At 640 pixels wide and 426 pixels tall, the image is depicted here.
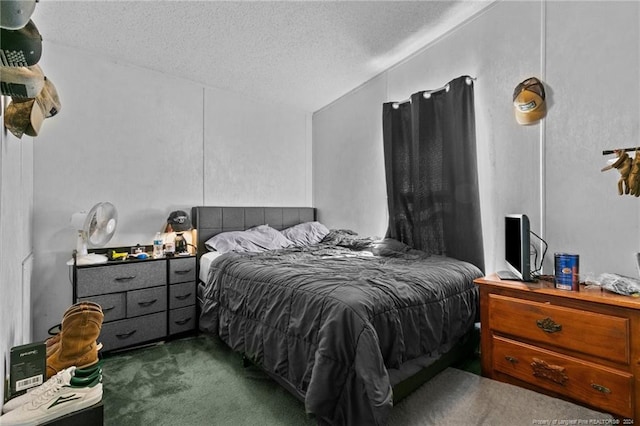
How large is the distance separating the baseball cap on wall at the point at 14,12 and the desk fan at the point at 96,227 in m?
1.75

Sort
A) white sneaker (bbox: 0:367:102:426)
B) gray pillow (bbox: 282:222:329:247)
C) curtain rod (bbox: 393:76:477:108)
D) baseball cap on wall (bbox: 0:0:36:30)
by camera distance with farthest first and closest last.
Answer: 1. gray pillow (bbox: 282:222:329:247)
2. curtain rod (bbox: 393:76:477:108)
3. white sneaker (bbox: 0:367:102:426)
4. baseball cap on wall (bbox: 0:0:36:30)

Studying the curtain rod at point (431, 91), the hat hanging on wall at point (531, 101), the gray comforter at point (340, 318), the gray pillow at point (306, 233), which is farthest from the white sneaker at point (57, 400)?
the curtain rod at point (431, 91)

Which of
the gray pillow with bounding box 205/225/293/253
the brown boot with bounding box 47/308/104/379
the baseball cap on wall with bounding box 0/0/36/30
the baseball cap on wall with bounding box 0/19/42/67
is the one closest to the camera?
the baseball cap on wall with bounding box 0/0/36/30

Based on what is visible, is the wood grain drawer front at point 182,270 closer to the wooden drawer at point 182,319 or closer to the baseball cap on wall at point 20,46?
the wooden drawer at point 182,319

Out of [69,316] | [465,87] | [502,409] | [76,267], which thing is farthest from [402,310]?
[76,267]

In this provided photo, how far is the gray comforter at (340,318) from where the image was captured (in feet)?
4.66

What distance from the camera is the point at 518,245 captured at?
2.07m

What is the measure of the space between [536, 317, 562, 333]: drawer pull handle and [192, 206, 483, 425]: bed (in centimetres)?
44

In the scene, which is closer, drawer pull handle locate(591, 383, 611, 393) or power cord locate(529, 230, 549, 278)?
drawer pull handle locate(591, 383, 611, 393)

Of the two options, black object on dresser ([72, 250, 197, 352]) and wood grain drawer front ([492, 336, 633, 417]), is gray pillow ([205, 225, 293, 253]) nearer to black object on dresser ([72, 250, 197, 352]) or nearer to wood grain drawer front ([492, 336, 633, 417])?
black object on dresser ([72, 250, 197, 352])

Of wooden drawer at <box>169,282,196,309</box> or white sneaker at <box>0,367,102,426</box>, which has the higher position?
white sneaker at <box>0,367,102,426</box>

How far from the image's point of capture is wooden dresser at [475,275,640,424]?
4.94 ft

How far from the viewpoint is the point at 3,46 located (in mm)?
903

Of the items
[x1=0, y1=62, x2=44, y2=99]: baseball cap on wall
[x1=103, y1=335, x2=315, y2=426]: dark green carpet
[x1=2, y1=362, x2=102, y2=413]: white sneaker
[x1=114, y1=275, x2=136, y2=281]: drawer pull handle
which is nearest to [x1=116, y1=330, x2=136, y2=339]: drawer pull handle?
[x1=103, y1=335, x2=315, y2=426]: dark green carpet
